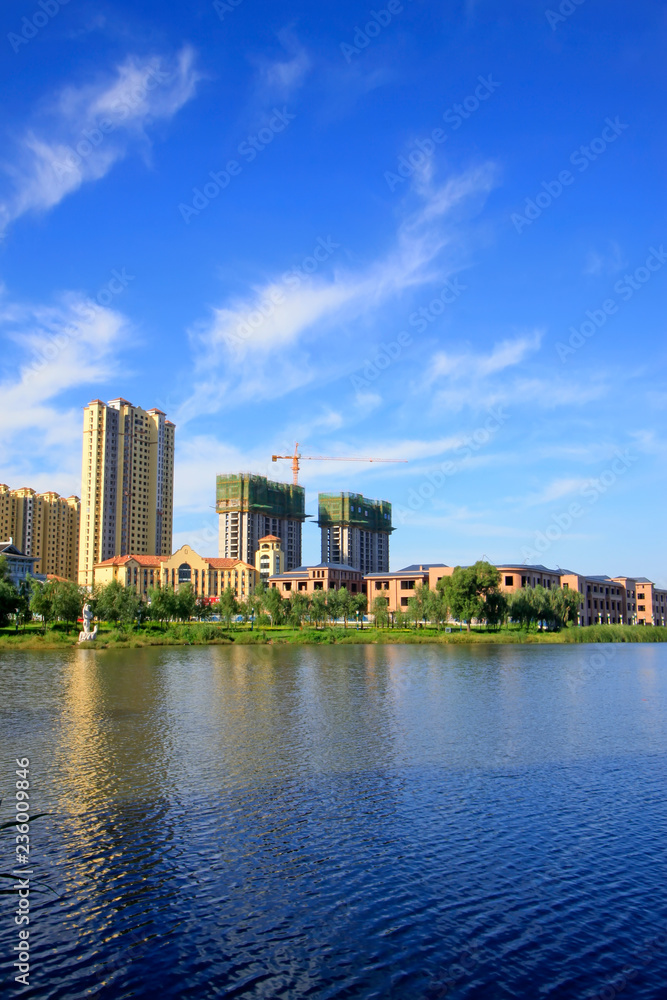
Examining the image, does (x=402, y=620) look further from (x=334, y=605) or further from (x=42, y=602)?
(x=42, y=602)

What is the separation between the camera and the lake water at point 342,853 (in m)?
11.9

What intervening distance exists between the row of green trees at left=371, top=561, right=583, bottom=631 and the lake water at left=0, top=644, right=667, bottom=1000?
7638 centimetres

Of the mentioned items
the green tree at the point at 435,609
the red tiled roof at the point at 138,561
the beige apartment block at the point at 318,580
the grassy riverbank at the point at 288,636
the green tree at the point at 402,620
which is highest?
the red tiled roof at the point at 138,561

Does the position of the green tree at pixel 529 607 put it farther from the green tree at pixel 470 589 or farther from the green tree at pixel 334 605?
A: the green tree at pixel 334 605

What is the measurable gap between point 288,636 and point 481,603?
97.2 ft

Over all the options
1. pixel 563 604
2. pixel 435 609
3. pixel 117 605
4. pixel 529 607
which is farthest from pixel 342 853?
pixel 563 604

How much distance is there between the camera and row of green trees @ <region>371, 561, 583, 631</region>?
4454 inches

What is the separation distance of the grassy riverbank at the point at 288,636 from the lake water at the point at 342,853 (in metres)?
56.5

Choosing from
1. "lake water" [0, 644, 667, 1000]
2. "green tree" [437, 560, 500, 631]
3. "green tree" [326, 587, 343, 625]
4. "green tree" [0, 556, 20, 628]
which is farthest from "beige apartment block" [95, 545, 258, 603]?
"lake water" [0, 644, 667, 1000]

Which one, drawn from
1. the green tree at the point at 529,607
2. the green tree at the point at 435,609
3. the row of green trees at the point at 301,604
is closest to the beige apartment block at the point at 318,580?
the row of green trees at the point at 301,604

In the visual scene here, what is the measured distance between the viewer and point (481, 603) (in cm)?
11281

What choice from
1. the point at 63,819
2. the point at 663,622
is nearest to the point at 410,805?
the point at 63,819

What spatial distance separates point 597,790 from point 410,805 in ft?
19.8

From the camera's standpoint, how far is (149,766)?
2475 centimetres
